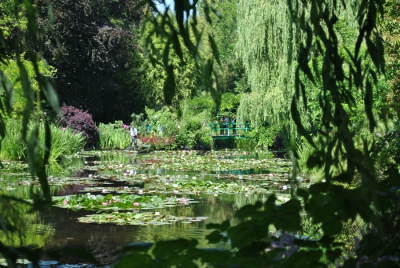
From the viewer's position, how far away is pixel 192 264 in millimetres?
1655

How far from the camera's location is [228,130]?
30.5 metres

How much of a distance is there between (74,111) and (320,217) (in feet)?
79.1

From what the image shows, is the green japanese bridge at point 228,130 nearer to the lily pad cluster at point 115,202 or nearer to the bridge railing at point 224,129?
the bridge railing at point 224,129

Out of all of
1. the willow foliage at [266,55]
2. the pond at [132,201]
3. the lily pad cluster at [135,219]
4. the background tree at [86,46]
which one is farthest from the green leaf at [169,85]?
the background tree at [86,46]

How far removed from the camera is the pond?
22.3ft

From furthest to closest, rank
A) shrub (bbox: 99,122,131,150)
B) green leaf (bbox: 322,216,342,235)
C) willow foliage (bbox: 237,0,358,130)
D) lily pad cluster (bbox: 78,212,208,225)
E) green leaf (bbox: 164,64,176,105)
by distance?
1. shrub (bbox: 99,122,131,150)
2. willow foliage (bbox: 237,0,358,130)
3. lily pad cluster (bbox: 78,212,208,225)
4. green leaf (bbox: 322,216,342,235)
5. green leaf (bbox: 164,64,176,105)

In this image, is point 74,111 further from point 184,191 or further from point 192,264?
point 192,264

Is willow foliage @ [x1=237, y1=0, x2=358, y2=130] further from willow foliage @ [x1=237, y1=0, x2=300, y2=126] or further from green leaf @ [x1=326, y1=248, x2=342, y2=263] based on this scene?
green leaf @ [x1=326, y1=248, x2=342, y2=263]

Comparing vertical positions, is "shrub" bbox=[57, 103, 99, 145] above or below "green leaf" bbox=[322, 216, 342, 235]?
above

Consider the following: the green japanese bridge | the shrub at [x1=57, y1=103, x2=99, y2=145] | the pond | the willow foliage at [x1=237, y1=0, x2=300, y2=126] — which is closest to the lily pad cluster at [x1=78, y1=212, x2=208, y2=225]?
the pond

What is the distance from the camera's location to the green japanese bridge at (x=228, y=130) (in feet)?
91.6

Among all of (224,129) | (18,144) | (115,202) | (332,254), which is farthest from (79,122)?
(332,254)

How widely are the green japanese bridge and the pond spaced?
478 inches

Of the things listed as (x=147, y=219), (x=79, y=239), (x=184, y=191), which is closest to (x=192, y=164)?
(x=184, y=191)
